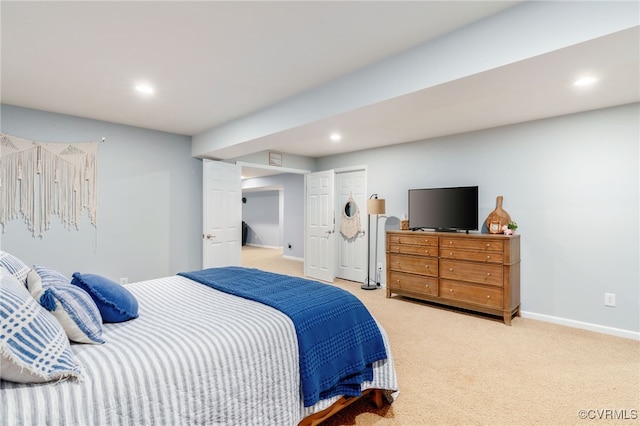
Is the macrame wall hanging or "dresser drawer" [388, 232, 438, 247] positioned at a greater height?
the macrame wall hanging

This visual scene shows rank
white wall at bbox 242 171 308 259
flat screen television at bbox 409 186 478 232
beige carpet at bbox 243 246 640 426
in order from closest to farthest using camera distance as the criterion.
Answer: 1. beige carpet at bbox 243 246 640 426
2. flat screen television at bbox 409 186 478 232
3. white wall at bbox 242 171 308 259

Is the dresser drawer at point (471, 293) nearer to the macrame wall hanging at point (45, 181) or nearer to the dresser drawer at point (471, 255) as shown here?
the dresser drawer at point (471, 255)

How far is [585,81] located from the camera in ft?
8.60

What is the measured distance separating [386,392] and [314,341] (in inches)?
29.3

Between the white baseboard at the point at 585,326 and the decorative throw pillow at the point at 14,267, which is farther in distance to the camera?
the white baseboard at the point at 585,326

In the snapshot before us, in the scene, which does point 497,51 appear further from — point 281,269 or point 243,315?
point 281,269

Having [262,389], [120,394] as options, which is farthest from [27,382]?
[262,389]

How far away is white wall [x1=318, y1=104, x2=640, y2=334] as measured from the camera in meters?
3.17

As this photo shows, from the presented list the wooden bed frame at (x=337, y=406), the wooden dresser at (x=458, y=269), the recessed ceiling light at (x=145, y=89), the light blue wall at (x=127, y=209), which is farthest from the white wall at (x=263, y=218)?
the wooden bed frame at (x=337, y=406)

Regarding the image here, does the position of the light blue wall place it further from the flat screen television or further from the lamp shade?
the flat screen television

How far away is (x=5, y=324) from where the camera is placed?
102cm

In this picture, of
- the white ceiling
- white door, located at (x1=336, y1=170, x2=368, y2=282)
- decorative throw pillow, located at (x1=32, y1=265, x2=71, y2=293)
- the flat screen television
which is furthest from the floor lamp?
decorative throw pillow, located at (x1=32, y1=265, x2=71, y2=293)

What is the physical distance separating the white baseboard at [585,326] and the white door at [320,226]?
2.96 metres

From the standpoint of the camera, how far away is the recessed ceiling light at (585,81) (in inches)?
101
